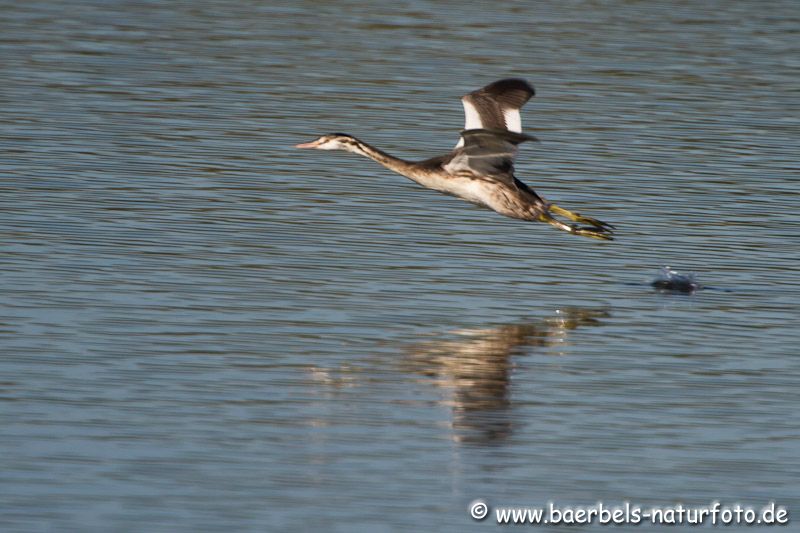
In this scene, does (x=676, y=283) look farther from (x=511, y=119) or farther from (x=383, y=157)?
(x=383, y=157)

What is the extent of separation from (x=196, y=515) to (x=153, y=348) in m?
3.32

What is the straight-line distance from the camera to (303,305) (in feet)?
44.8

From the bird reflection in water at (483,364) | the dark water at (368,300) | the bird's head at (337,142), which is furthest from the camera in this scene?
the bird's head at (337,142)

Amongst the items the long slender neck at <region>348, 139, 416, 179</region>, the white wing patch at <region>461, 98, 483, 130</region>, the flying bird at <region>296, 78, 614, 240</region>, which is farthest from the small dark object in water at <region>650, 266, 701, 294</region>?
the long slender neck at <region>348, 139, 416, 179</region>

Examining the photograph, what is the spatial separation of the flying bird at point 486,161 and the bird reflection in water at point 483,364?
1.55 meters

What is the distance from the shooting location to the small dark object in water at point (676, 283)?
48.2ft

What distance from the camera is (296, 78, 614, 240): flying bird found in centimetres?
1449

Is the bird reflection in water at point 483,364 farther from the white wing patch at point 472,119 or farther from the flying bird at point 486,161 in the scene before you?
the white wing patch at point 472,119

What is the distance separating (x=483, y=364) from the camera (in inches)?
480

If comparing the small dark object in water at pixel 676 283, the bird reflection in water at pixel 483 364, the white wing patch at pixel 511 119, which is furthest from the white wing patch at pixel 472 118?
the small dark object in water at pixel 676 283

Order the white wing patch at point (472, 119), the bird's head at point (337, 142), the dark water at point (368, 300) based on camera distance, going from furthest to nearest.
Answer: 1. the bird's head at point (337, 142)
2. the white wing patch at point (472, 119)
3. the dark water at point (368, 300)

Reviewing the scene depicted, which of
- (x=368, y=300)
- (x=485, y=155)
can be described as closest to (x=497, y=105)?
(x=485, y=155)

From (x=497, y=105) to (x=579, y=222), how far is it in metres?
1.58

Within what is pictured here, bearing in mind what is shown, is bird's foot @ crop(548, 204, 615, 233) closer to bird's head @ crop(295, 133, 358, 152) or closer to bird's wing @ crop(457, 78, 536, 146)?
bird's wing @ crop(457, 78, 536, 146)
